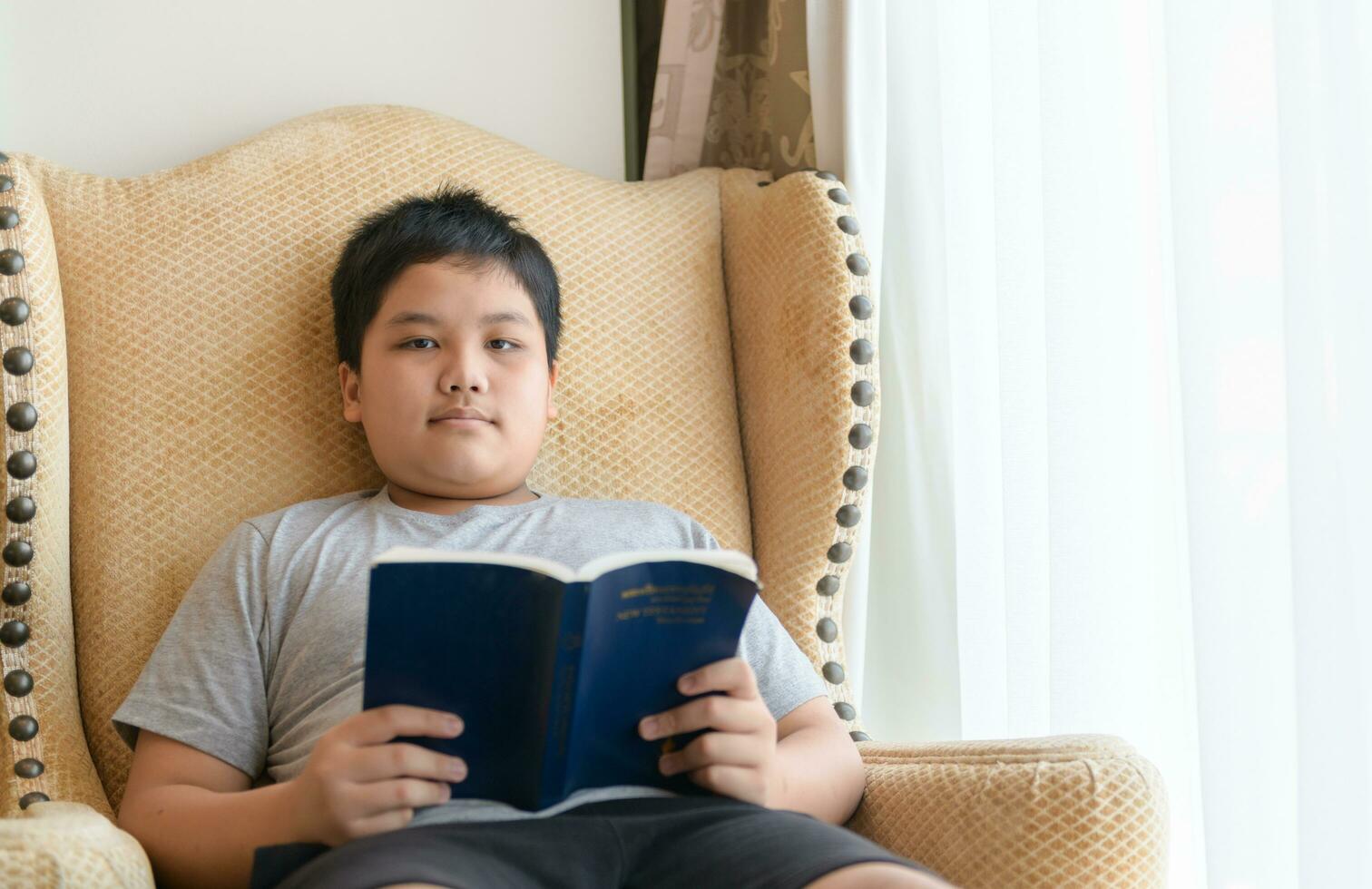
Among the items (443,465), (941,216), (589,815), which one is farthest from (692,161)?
(589,815)

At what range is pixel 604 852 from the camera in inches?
36.1

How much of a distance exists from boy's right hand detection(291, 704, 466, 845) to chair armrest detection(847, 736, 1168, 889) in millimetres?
395

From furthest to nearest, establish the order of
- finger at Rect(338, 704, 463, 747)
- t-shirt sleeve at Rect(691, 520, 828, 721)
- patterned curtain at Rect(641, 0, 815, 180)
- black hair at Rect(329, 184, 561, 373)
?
1. patterned curtain at Rect(641, 0, 815, 180)
2. black hair at Rect(329, 184, 561, 373)
3. t-shirt sleeve at Rect(691, 520, 828, 721)
4. finger at Rect(338, 704, 463, 747)

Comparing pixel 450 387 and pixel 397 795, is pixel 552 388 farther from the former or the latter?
pixel 397 795

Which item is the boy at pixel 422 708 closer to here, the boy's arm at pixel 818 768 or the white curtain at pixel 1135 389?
the boy's arm at pixel 818 768

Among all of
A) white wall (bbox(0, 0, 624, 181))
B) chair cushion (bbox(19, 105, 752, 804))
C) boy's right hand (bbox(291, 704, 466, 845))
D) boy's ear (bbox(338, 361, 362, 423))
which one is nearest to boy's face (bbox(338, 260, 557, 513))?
boy's ear (bbox(338, 361, 362, 423))

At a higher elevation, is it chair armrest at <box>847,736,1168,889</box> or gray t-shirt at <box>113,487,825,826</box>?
gray t-shirt at <box>113,487,825,826</box>

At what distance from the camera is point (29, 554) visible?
1161 millimetres

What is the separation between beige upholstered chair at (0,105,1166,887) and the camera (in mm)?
1139

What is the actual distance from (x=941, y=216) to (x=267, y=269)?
2.54 ft

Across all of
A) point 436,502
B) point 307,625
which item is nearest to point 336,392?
point 436,502

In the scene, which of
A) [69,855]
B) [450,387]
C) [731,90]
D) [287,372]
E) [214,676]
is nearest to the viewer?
[69,855]

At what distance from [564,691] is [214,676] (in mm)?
425

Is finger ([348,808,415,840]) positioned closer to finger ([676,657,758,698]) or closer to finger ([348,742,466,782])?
finger ([348,742,466,782])
